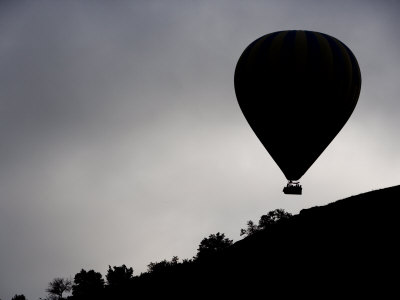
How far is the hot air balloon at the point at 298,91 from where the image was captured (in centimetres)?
2975

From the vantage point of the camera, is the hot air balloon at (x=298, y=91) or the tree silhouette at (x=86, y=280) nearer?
the hot air balloon at (x=298, y=91)

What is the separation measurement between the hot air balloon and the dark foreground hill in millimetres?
A: 5842

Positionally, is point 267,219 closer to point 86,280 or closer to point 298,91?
point 86,280

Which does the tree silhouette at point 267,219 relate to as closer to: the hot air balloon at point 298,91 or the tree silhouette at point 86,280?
the tree silhouette at point 86,280

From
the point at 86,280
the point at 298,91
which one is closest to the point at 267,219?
the point at 86,280

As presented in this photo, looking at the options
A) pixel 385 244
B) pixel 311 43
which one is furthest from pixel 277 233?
pixel 311 43

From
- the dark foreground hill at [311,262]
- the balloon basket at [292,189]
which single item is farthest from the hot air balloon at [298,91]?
the dark foreground hill at [311,262]

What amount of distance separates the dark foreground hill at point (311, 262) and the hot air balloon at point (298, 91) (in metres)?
5.84

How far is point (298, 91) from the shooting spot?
29.9m

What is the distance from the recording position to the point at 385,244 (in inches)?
1215

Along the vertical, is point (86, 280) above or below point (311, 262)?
above

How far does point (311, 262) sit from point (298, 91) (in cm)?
1147

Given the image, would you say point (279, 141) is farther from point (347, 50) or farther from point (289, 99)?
point (347, 50)

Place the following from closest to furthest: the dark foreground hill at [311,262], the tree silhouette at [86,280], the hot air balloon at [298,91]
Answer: the dark foreground hill at [311,262] < the hot air balloon at [298,91] < the tree silhouette at [86,280]
